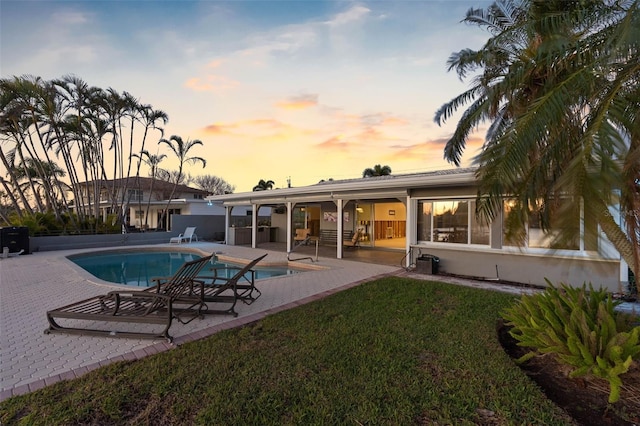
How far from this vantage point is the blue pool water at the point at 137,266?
11531mm

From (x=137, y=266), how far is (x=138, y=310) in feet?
33.9

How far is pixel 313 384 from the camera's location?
10.8 feet

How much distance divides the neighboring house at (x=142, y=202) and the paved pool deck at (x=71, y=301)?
479 inches

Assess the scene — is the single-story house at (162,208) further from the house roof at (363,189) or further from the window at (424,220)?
the window at (424,220)

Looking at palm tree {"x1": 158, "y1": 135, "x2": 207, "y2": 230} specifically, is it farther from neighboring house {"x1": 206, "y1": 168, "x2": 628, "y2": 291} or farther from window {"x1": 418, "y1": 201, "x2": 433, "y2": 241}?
window {"x1": 418, "y1": 201, "x2": 433, "y2": 241}

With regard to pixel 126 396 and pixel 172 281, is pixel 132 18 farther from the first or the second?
pixel 126 396

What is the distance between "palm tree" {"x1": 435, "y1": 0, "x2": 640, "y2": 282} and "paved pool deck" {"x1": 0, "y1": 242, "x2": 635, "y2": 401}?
4.44 meters

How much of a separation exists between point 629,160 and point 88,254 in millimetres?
19587

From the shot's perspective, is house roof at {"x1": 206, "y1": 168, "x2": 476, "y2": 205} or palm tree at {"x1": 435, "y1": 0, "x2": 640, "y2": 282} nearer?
palm tree at {"x1": 435, "y1": 0, "x2": 640, "y2": 282}

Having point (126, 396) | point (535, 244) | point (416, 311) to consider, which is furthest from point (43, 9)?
point (535, 244)

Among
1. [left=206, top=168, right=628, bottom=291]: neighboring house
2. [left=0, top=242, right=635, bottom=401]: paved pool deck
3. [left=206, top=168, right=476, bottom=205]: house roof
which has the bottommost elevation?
[left=0, top=242, right=635, bottom=401]: paved pool deck

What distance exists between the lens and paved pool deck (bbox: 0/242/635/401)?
3.83 metres

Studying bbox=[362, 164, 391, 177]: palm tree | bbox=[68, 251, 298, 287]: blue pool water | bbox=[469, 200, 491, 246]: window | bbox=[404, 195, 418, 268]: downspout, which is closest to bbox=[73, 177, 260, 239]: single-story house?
bbox=[68, 251, 298, 287]: blue pool water

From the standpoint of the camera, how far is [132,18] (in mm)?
9555
